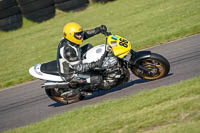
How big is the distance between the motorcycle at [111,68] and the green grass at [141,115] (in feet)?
2.15

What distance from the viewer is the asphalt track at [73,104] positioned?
732 cm

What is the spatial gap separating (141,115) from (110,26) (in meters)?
8.33

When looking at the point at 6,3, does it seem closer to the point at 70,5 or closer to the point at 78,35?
the point at 70,5

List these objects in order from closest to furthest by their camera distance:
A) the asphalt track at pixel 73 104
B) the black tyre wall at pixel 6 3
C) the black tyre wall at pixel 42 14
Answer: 1. the asphalt track at pixel 73 104
2. the black tyre wall at pixel 6 3
3. the black tyre wall at pixel 42 14

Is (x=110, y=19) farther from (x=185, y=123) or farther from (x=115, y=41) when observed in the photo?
(x=185, y=123)

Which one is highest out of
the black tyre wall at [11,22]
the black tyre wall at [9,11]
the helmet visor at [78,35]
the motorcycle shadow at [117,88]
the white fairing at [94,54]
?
the helmet visor at [78,35]

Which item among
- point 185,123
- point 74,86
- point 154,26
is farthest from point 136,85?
point 154,26

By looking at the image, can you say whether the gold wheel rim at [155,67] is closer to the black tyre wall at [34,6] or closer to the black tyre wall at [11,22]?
the black tyre wall at [34,6]

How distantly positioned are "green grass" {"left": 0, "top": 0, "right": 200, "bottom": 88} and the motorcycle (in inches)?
145

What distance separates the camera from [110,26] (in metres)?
13.3

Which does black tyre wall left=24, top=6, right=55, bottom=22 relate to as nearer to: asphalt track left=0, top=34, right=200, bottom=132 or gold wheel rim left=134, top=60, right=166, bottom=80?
asphalt track left=0, top=34, right=200, bottom=132

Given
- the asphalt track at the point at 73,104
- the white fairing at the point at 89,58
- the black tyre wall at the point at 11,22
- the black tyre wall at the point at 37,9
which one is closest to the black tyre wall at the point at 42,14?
the black tyre wall at the point at 37,9

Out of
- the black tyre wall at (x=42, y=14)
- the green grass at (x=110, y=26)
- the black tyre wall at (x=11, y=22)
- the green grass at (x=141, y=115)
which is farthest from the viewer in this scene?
the black tyre wall at (x=42, y=14)

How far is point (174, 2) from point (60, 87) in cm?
1047
